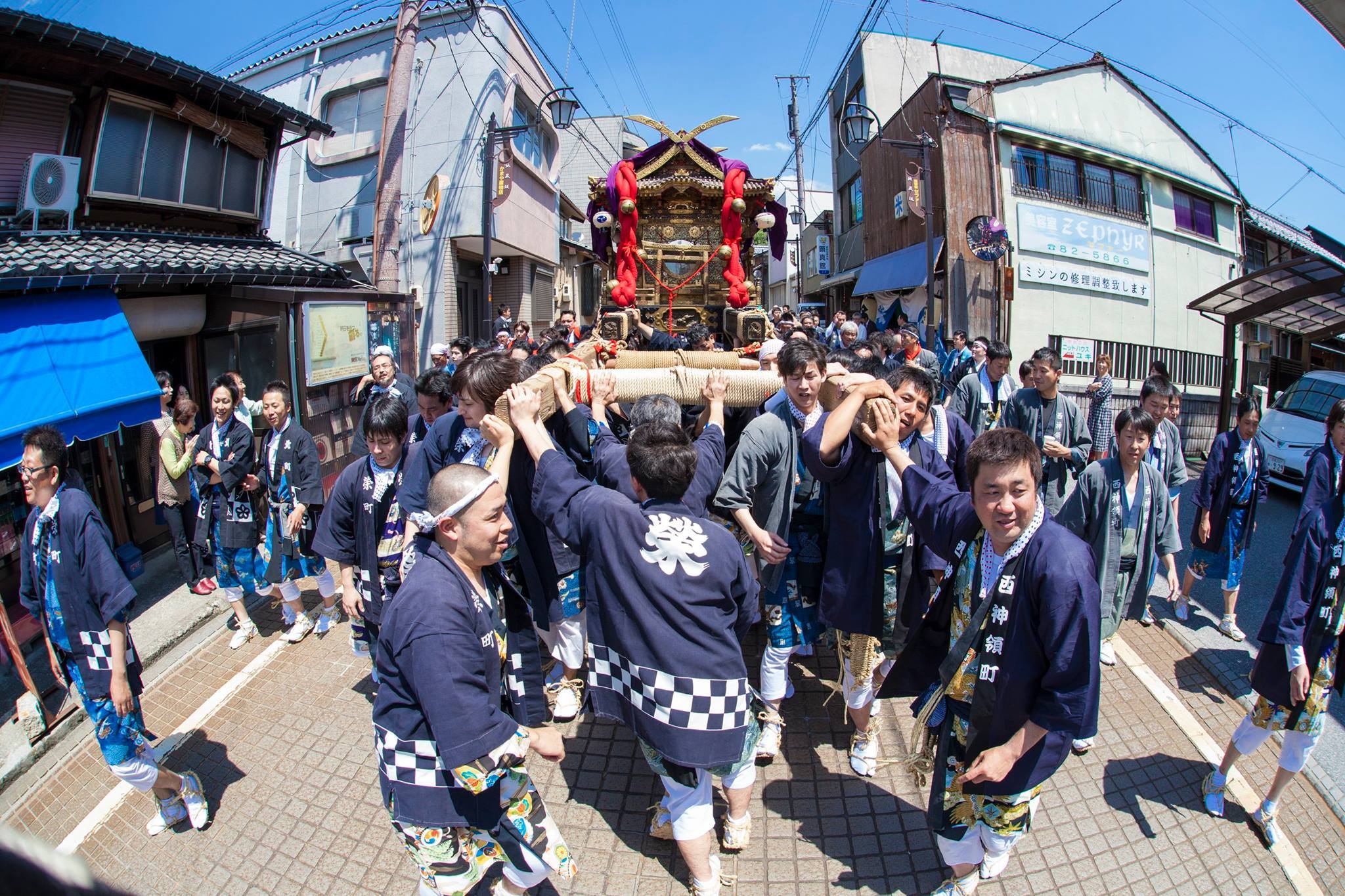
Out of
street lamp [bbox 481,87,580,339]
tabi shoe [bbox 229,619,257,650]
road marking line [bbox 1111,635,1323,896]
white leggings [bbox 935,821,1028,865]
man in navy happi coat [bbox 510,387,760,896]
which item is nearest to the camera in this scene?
white leggings [bbox 935,821,1028,865]

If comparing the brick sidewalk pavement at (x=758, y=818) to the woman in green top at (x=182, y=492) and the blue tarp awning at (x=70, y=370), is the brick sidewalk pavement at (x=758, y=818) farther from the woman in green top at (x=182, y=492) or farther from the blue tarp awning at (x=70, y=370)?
the blue tarp awning at (x=70, y=370)

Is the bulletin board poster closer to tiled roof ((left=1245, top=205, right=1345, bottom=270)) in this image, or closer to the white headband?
the white headband

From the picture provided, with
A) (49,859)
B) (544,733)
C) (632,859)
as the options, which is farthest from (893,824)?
(49,859)

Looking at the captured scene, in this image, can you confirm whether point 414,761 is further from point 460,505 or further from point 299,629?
point 299,629

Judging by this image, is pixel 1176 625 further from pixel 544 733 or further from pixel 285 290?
pixel 285 290

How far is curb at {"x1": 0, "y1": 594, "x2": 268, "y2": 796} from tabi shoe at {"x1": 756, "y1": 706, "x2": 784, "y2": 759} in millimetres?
4208

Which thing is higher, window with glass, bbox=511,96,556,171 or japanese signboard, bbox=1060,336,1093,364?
window with glass, bbox=511,96,556,171

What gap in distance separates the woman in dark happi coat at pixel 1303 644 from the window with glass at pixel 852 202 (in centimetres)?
2144

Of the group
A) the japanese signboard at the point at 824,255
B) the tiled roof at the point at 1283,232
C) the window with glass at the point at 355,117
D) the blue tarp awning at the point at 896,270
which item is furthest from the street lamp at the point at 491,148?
the tiled roof at the point at 1283,232

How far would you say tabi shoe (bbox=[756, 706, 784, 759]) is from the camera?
371 centimetres

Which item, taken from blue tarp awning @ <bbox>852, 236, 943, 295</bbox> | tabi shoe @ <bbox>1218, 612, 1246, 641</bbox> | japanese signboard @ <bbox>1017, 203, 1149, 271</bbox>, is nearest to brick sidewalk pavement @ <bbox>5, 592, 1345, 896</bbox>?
tabi shoe @ <bbox>1218, 612, 1246, 641</bbox>

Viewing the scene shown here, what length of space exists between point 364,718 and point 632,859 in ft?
6.88

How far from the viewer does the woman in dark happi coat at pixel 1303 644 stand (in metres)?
3.03

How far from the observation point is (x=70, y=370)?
554cm
